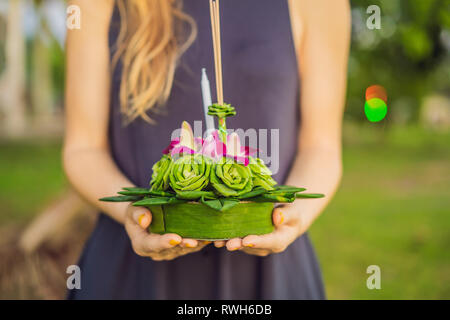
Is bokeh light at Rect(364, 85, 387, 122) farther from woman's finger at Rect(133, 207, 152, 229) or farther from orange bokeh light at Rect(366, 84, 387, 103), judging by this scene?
woman's finger at Rect(133, 207, 152, 229)

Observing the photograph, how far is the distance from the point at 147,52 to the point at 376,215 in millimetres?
6073

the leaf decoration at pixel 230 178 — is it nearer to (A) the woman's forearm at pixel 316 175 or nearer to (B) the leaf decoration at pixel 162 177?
(B) the leaf decoration at pixel 162 177

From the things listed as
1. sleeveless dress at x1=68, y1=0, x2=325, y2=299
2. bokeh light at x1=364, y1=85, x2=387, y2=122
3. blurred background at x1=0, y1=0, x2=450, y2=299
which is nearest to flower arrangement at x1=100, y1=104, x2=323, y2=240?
sleeveless dress at x1=68, y1=0, x2=325, y2=299

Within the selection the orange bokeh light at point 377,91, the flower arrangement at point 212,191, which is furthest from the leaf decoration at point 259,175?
the orange bokeh light at point 377,91

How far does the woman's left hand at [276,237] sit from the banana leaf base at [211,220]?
0.06ft

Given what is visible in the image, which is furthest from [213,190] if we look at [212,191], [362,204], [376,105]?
[376,105]

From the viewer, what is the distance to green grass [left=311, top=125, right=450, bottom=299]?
4453 millimetres

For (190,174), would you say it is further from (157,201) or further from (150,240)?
(150,240)

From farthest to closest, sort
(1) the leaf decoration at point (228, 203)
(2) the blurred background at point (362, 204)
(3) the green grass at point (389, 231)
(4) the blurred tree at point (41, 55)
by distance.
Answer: (4) the blurred tree at point (41, 55) < (3) the green grass at point (389, 231) < (2) the blurred background at point (362, 204) < (1) the leaf decoration at point (228, 203)

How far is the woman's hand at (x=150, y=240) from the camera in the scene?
113cm

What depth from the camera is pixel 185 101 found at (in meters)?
1.54

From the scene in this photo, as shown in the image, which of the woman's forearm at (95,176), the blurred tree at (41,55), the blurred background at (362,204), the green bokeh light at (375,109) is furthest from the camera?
the green bokeh light at (375,109)

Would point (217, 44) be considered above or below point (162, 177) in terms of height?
above
